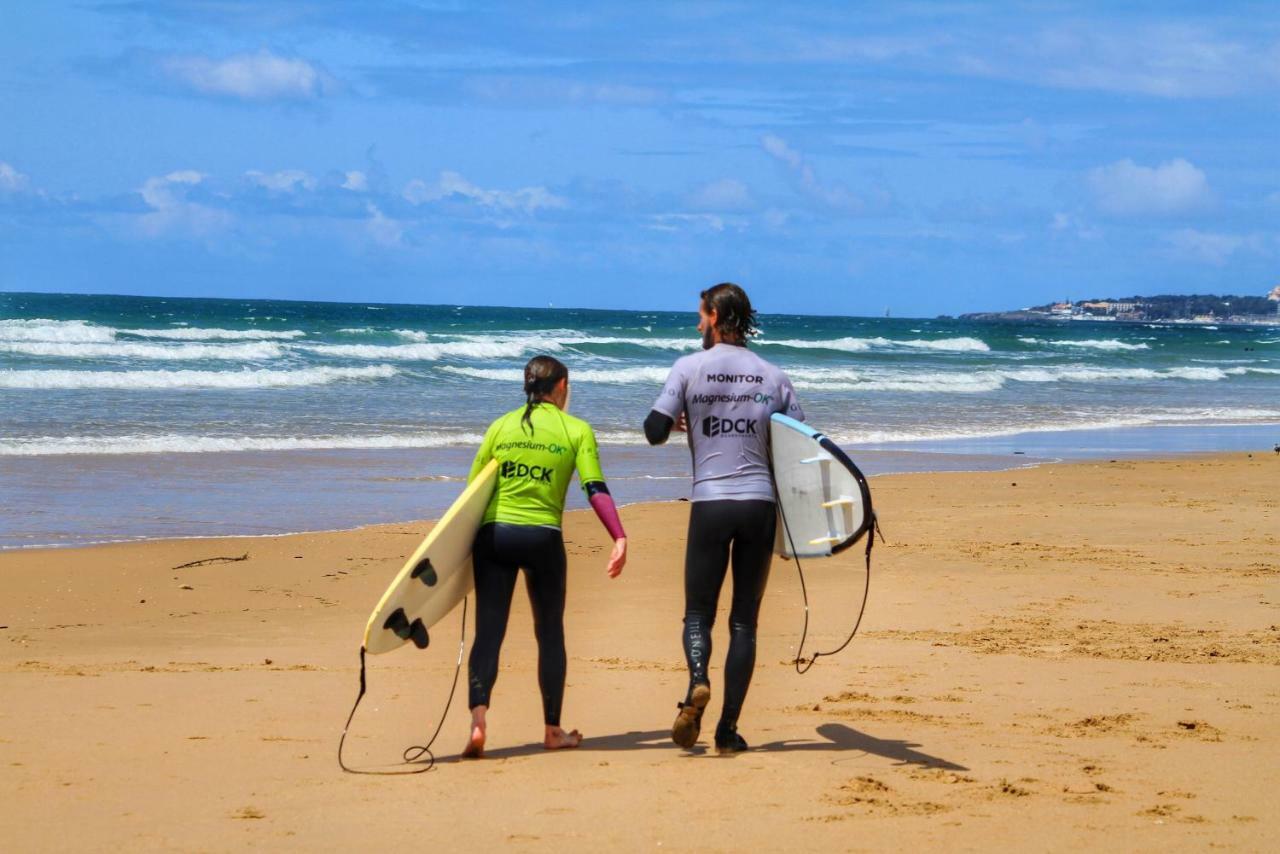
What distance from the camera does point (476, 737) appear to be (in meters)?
4.75

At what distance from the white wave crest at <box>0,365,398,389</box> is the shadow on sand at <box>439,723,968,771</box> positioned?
21.7 m

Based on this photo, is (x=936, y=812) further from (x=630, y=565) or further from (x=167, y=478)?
(x=167, y=478)

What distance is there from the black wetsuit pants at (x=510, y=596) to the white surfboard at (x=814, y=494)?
81 centimetres

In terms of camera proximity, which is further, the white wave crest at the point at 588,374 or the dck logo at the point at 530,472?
the white wave crest at the point at 588,374

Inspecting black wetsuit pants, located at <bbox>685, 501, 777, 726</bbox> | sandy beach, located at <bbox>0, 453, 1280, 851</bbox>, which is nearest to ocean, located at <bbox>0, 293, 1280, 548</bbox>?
sandy beach, located at <bbox>0, 453, 1280, 851</bbox>

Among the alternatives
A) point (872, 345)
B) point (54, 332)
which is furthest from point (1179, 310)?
point (54, 332)

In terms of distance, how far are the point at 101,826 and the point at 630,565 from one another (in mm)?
5528

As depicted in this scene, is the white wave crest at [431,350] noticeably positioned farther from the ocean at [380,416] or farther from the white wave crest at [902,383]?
the white wave crest at [902,383]

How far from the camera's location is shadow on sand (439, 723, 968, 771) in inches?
187

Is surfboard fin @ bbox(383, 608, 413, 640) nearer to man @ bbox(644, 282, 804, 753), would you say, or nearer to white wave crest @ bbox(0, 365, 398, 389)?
man @ bbox(644, 282, 804, 753)

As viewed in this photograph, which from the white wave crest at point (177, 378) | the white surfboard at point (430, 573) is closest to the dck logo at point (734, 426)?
the white surfboard at point (430, 573)

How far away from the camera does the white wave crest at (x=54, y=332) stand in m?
38.1

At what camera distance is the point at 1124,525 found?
11039 mm

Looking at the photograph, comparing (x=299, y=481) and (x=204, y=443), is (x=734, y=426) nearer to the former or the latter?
(x=299, y=481)
